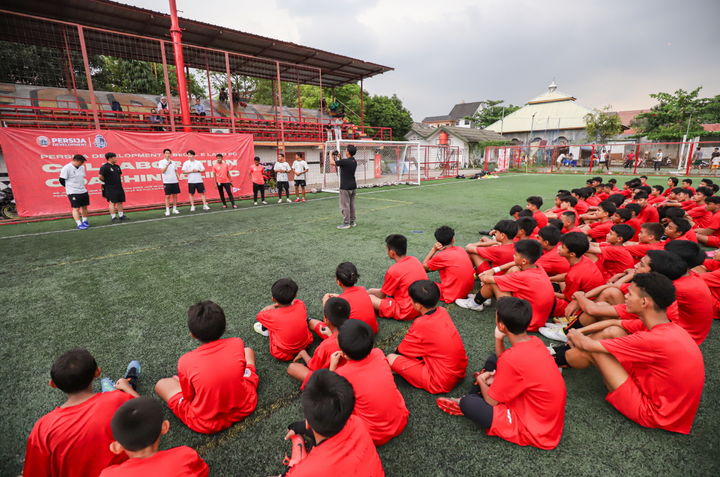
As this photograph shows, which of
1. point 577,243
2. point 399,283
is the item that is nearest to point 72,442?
point 399,283

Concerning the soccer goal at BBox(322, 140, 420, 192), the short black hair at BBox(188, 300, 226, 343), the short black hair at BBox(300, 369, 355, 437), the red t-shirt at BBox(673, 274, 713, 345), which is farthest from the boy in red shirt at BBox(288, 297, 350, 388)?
the soccer goal at BBox(322, 140, 420, 192)

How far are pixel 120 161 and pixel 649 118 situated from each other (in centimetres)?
4261

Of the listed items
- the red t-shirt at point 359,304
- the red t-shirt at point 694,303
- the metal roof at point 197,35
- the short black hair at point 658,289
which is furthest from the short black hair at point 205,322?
the metal roof at point 197,35

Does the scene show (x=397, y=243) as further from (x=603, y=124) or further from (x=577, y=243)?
(x=603, y=124)

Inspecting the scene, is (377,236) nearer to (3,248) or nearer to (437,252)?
(437,252)

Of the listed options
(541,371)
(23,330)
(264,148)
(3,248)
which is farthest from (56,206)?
(541,371)

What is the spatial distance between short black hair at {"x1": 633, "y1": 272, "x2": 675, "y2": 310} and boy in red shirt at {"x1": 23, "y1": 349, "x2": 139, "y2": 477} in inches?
126

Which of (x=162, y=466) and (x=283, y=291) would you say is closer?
(x=162, y=466)

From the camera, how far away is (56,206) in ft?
30.4

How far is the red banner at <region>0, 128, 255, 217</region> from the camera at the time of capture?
28.3 ft

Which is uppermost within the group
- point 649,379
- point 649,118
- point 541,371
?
point 649,118

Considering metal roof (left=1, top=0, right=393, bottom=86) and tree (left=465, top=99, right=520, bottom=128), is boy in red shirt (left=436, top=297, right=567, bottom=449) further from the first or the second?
tree (left=465, top=99, right=520, bottom=128)

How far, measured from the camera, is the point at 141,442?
1.35 m

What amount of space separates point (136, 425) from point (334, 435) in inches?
32.8
